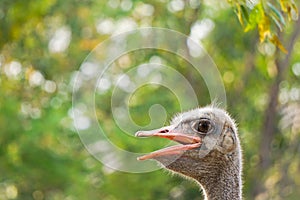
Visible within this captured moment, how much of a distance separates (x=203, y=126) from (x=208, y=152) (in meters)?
0.17

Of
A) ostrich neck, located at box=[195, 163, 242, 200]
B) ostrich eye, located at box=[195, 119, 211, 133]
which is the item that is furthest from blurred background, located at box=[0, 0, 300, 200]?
ostrich eye, located at box=[195, 119, 211, 133]

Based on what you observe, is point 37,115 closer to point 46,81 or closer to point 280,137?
point 46,81

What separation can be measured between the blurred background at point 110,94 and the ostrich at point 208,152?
831 centimetres

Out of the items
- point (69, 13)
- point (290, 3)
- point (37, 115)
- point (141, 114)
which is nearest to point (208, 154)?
point (290, 3)

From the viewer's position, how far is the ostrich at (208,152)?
6262mm

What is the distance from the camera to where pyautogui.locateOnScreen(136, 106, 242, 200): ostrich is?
6.26 meters

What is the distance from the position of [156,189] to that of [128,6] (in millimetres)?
4078

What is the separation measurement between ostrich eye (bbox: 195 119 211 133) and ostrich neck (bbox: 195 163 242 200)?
0.31m

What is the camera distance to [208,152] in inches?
251

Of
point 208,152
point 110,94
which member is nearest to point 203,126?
point 208,152

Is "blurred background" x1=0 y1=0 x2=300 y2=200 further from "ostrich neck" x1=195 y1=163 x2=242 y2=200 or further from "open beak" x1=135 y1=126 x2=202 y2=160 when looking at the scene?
"open beak" x1=135 y1=126 x2=202 y2=160

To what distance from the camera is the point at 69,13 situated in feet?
65.3

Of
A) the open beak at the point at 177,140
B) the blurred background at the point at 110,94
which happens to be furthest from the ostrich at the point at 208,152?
the blurred background at the point at 110,94

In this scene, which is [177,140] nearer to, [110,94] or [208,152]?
[208,152]
